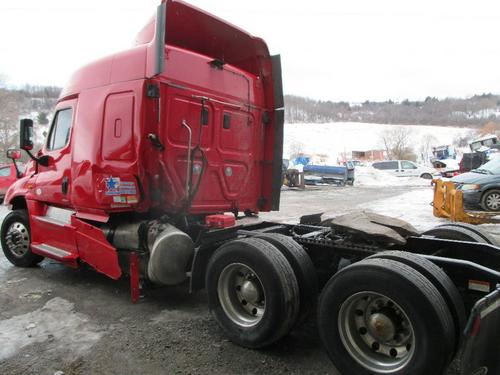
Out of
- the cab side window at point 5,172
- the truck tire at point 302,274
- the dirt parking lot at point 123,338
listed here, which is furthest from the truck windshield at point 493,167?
the cab side window at point 5,172

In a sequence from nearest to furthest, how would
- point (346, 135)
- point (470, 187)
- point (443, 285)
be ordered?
point (443, 285), point (470, 187), point (346, 135)

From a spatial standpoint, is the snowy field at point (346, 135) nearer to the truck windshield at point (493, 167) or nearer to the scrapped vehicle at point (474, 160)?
the scrapped vehicle at point (474, 160)

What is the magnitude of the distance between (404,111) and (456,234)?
179m

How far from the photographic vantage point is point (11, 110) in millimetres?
44656

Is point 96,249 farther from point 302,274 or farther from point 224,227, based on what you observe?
point 302,274

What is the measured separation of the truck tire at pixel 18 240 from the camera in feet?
20.0

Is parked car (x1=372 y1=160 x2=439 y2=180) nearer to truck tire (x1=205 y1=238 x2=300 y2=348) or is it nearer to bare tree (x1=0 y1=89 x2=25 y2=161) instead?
truck tire (x1=205 y1=238 x2=300 y2=348)

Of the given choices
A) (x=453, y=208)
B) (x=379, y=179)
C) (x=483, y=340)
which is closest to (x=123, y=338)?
(x=483, y=340)

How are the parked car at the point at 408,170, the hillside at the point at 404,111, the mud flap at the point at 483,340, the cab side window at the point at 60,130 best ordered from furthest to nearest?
the hillside at the point at 404,111 < the parked car at the point at 408,170 < the cab side window at the point at 60,130 < the mud flap at the point at 483,340

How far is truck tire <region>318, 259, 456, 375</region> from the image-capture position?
266 cm

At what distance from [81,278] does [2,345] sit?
6.65 feet

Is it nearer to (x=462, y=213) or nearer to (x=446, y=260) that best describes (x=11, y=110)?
(x=462, y=213)

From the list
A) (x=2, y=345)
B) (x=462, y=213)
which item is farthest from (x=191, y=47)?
(x=462, y=213)

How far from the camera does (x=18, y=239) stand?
6211 mm
